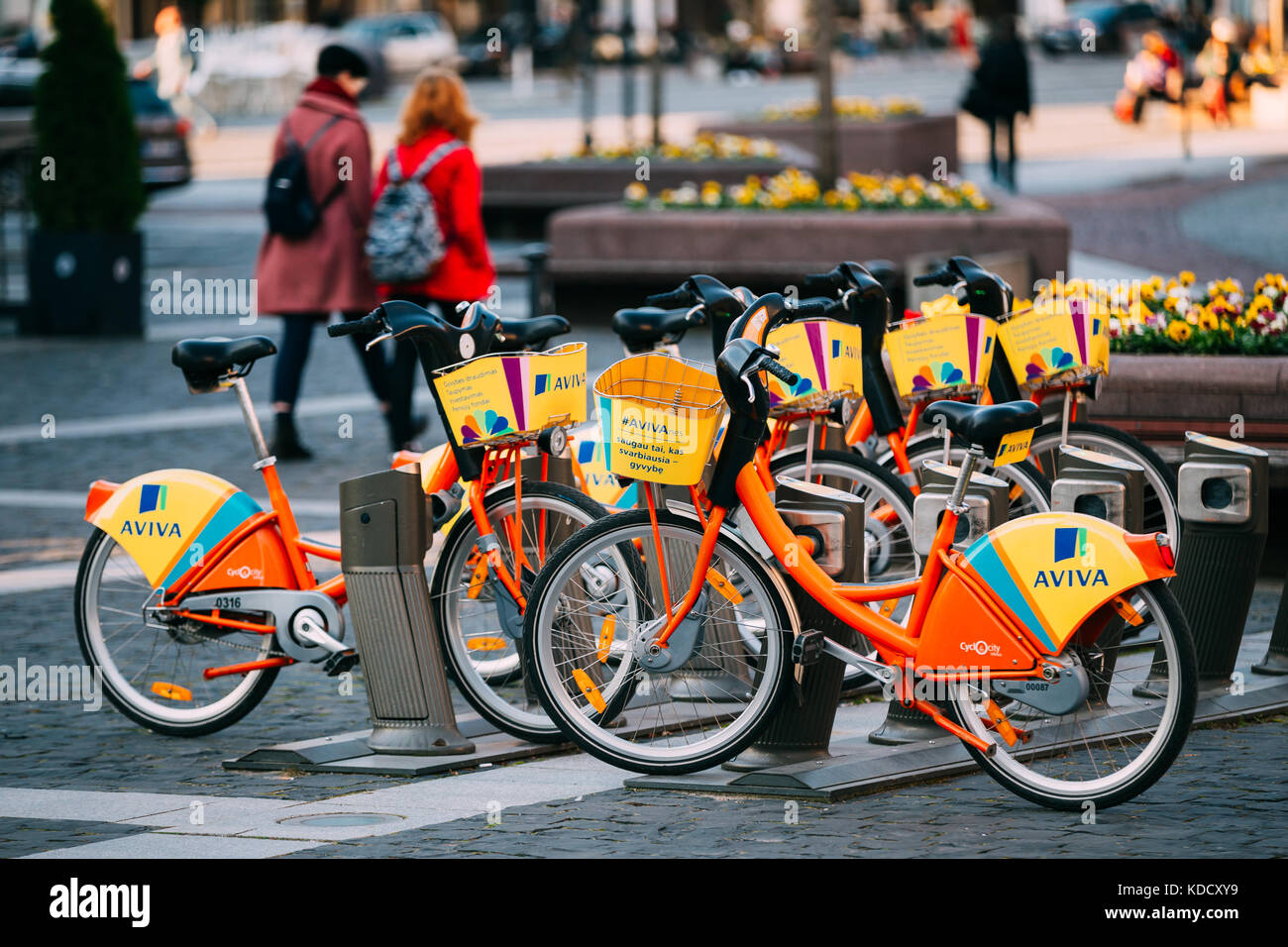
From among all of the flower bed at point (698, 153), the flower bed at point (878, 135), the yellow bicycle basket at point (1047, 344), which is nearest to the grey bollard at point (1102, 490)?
the yellow bicycle basket at point (1047, 344)

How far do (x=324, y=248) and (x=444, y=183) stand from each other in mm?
933

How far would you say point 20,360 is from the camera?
15438 mm

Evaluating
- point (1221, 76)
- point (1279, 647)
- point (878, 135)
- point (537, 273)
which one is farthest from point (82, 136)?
point (1221, 76)

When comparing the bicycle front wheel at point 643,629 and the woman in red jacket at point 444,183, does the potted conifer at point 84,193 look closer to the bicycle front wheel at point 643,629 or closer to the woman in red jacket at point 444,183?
the woman in red jacket at point 444,183

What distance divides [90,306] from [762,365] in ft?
39.5

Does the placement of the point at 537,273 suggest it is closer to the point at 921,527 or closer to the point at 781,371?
the point at 921,527

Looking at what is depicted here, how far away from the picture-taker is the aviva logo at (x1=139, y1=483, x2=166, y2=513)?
6.51 m

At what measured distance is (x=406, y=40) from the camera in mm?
56844

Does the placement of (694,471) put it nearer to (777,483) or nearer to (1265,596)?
(777,483)

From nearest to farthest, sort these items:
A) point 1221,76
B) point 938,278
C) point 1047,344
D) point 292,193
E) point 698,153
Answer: point 1047,344 < point 938,278 < point 292,193 < point 698,153 < point 1221,76

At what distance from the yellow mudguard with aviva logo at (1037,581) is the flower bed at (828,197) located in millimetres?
9696

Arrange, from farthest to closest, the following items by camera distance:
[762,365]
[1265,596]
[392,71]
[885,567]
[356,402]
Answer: [392,71] → [356,402] → [1265,596] → [885,567] → [762,365]

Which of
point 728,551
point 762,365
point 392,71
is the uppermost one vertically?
point 762,365
